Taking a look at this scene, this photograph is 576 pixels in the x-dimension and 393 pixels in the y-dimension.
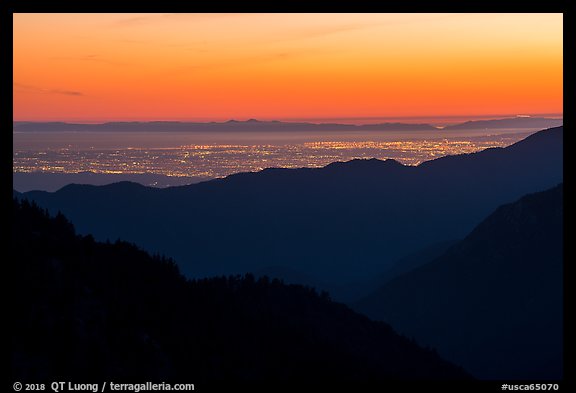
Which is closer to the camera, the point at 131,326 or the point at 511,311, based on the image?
the point at 131,326

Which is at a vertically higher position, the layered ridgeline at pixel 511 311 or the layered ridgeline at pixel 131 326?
the layered ridgeline at pixel 131 326

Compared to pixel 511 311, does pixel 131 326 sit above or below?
above

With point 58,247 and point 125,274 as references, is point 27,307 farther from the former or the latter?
point 125,274

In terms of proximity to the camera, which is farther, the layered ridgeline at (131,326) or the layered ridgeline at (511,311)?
the layered ridgeline at (511,311)

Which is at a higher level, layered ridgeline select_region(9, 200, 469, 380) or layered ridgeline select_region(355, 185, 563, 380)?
layered ridgeline select_region(9, 200, 469, 380)

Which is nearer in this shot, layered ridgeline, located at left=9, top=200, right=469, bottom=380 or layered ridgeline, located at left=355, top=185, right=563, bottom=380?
layered ridgeline, located at left=9, top=200, right=469, bottom=380
